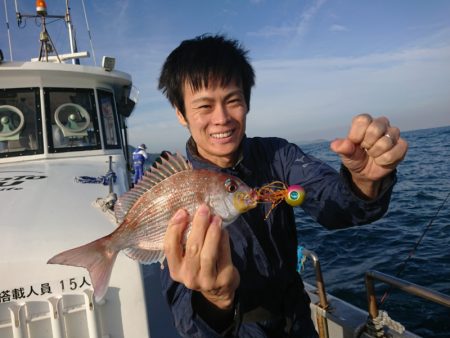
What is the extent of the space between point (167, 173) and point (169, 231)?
1.60 ft

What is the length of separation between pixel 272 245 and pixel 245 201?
625 mm

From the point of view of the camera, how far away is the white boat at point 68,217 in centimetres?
301

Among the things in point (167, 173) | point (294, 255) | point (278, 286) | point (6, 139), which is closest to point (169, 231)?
point (167, 173)

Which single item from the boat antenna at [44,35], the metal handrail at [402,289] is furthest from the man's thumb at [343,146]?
the boat antenna at [44,35]

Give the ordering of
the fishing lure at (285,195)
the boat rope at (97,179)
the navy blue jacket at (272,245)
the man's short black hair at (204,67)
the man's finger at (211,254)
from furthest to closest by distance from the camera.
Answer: the boat rope at (97,179), the man's short black hair at (204,67), the navy blue jacket at (272,245), the fishing lure at (285,195), the man's finger at (211,254)

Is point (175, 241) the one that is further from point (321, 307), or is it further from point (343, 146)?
point (321, 307)

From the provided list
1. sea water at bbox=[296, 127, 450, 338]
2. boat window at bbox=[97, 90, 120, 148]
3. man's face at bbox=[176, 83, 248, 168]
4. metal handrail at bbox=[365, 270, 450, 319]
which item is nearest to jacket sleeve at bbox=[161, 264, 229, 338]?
man's face at bbox=[176, 83, 248, 168]

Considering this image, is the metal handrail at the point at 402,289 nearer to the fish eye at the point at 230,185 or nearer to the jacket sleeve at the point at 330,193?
the jacket sleeve at the point at 330,193

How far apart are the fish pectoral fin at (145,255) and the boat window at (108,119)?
4.58m

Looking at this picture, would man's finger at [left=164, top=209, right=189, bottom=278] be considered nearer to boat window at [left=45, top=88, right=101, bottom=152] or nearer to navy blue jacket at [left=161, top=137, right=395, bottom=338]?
navy blue jacket at [left=161, top=137, right=395, bottom=338]

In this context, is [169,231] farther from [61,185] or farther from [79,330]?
[61,185]

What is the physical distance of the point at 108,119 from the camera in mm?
6711

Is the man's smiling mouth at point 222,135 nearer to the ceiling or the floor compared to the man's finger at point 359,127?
nearer to the ceiling

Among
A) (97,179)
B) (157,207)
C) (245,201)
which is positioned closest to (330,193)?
(245,201)
